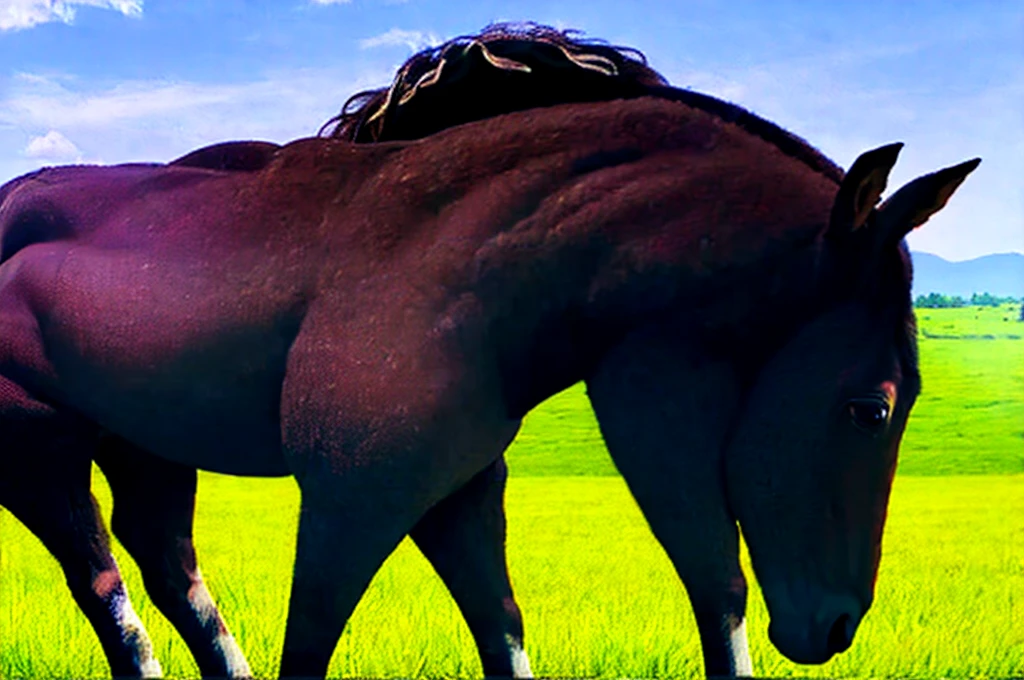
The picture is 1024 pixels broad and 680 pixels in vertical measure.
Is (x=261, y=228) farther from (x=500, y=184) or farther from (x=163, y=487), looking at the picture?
(x=163, y=487)

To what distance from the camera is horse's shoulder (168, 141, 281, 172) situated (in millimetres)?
2668

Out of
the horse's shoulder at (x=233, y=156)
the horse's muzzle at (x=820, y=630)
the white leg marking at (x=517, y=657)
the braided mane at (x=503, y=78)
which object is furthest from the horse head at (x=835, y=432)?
the horse's shoulder at (x=233, y=156)

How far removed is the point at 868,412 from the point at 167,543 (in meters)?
1.66

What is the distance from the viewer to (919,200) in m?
2.15

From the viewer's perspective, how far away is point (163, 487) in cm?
300

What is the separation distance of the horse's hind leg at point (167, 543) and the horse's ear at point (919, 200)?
1.75 meters

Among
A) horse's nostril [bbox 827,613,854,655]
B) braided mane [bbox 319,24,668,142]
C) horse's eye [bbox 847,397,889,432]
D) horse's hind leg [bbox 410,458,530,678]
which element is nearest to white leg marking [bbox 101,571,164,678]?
horse's hind leg [bbox 410,458,530,678]

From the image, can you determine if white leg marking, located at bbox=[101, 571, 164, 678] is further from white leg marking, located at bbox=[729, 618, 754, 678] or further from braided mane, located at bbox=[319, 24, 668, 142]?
white leg marking, located at bbox=[729, 618, 754, 678]

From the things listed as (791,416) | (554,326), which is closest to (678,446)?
(791,416)

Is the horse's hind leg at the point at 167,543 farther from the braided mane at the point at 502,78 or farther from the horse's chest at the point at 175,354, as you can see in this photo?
the braided mane at the point at 502,78

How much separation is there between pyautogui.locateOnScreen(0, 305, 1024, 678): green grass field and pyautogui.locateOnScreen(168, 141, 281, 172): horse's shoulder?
3.25 ft

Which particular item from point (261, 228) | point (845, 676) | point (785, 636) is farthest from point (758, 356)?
point (845, 676)

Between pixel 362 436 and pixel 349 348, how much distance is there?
0.52ft

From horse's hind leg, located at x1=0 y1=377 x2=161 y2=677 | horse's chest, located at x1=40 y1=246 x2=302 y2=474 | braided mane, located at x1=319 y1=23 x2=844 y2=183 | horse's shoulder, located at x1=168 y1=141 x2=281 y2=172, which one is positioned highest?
braided mane, located at x1=319 y1=23 x2=844 y2=183
